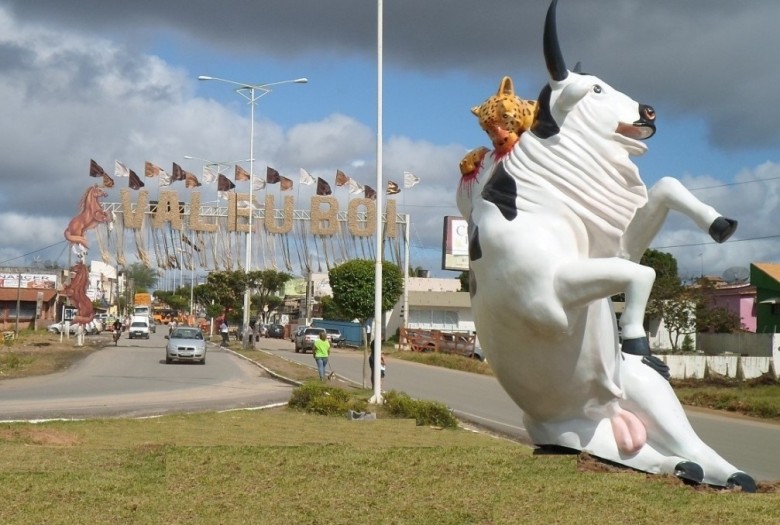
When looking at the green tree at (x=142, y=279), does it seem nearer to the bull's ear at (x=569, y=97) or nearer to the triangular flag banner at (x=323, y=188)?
the triangular flag banner at (x=323, y=188)

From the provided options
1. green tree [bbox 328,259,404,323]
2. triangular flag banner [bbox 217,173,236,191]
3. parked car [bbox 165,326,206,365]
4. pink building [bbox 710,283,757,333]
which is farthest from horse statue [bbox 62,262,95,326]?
pink building [bbox 710,283,757,333]

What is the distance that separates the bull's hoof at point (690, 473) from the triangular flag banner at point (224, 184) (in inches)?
1985

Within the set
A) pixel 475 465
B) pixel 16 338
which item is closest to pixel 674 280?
pixel 16 338

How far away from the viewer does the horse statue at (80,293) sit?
40438 millimetres

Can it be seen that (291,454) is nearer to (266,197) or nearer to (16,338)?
(16,338)

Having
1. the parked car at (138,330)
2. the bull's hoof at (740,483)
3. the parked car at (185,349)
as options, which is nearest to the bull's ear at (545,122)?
the bull's hoof at (740,483)

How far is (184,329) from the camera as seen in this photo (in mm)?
35156

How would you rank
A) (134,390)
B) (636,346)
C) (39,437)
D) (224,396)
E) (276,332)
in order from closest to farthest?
(636,346) < (39,437) < (224,396) < (134,390) < (276,332)

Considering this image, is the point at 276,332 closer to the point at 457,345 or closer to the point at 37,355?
the point at 457,345

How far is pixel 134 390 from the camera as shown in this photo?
848 inches

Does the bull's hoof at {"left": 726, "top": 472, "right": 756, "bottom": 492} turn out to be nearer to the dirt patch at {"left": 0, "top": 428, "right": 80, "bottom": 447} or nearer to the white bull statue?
the white bull statue

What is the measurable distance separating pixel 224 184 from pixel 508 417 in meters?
39.9

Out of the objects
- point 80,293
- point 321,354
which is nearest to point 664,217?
point 321,354

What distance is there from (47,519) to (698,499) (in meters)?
4.33
